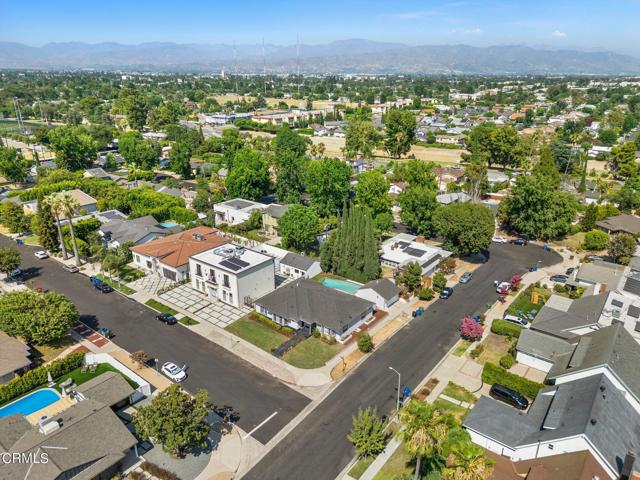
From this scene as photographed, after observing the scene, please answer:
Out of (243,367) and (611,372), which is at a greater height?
(611,372)

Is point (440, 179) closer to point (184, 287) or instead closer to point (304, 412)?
point (184, 287)

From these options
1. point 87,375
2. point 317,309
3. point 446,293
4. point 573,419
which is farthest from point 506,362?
point 87,375

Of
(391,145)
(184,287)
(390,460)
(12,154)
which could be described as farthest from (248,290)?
(391,145)

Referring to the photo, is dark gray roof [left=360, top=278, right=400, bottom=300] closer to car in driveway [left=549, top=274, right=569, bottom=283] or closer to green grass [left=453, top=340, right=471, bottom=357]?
green grass [left=453, top=340, right=471, bottom=357]

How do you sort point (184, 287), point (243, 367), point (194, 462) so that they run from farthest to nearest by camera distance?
point (184, 287), point (243, 367), point (194, 462)

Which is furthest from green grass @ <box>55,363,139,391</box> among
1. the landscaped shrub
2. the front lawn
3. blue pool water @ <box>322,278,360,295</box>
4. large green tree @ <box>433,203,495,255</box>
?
large green tree @ <box>433,203,495,255</box>

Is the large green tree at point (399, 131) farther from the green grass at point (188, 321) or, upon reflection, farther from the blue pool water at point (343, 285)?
the green grass at point (188, 321)

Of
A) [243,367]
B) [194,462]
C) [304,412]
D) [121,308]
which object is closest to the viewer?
[194,462]
